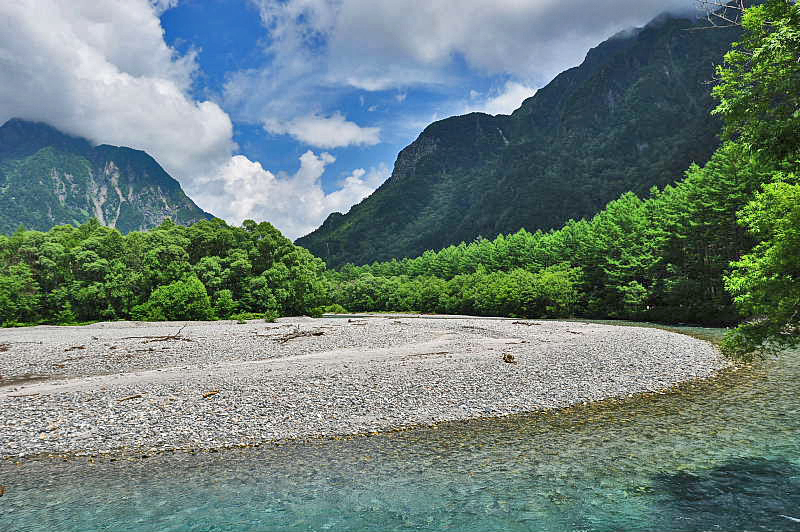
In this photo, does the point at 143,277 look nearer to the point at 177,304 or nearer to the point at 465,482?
the point at 177,304

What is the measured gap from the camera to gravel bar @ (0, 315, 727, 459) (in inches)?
533

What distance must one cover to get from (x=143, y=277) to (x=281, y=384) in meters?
49.7

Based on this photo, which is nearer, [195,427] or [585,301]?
[195,427]

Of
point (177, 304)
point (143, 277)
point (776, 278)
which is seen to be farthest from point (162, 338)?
point (776, 278)

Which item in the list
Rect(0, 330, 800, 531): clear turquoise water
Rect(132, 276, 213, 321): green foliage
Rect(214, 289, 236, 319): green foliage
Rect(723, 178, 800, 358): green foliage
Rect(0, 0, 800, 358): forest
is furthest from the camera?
Rect(214, 289, 236, 319): green foliage

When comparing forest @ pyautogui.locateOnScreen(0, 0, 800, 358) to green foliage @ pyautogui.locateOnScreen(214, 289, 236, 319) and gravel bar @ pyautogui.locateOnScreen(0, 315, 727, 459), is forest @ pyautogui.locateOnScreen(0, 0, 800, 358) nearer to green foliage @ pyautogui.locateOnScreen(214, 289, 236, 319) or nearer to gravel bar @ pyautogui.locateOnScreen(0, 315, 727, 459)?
green foliage @ pyautogui.locateOnScreen(214, 289, 236, 319)

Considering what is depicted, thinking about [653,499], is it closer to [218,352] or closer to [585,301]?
[218,352]

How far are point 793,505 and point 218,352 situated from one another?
2766 cm

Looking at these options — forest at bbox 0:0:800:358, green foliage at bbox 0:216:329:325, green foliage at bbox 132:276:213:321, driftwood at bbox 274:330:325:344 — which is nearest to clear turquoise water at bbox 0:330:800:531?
driftwood at bbox 274:330:325:344

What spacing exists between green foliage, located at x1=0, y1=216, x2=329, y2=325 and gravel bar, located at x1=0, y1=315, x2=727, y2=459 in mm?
24965

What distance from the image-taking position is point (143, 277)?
2275 inches

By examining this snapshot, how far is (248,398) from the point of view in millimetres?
16297

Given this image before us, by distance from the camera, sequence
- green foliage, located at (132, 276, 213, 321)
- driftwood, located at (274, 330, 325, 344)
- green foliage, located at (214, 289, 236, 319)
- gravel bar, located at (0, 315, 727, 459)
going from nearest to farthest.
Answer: gravel bar, located at (0, 315, 727, 459) < driftwood, located at (274, 330, 325, 344) < green foliage, located at (132, 276, 213, 321) < green foliage, located at (214, 289, 236, 319)

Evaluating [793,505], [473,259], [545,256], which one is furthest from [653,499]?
[473,259]
